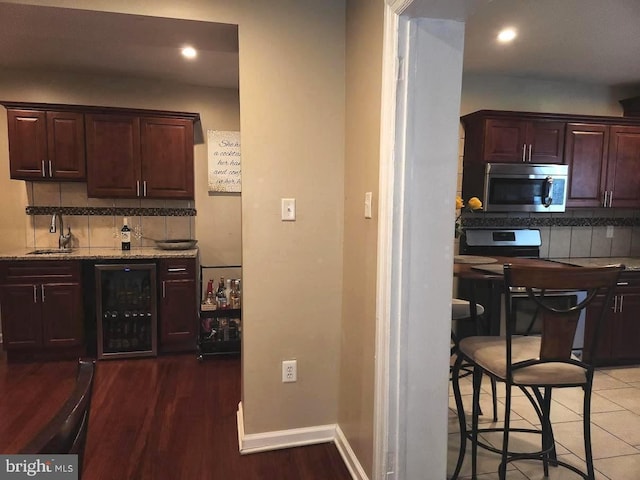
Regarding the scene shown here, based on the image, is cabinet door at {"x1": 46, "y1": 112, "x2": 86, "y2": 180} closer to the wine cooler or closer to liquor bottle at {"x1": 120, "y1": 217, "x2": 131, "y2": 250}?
liquor bottle at {"x1": 120, "y1": 217, "x2": 131, "y2": 250}

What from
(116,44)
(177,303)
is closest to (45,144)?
(116,44)

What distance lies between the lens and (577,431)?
2512 mm

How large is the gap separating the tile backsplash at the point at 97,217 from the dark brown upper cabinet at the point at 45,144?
28 centimetres

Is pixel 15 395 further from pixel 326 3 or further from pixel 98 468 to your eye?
pixel 326 3

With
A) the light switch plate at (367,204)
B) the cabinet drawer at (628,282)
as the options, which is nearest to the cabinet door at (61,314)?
the light switch plate at (367,204)

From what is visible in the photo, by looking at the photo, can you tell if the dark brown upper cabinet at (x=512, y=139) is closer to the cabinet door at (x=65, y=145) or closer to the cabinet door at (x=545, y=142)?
the cabinet door at (x=545, y=142)

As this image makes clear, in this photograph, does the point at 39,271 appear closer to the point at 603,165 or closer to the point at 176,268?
the point at 176,268

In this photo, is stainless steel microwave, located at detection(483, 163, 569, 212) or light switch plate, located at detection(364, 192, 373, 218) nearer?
light switch plate, located at detection(364, 192, 373, 218)

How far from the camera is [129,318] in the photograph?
3.60 m

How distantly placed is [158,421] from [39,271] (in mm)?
1712

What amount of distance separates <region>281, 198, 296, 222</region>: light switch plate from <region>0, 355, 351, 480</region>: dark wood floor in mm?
1224

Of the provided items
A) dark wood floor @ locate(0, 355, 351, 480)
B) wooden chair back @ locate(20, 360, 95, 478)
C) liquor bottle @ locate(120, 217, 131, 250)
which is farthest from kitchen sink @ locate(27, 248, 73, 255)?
wooden chair back @ locate(20, 360, 95, 478)

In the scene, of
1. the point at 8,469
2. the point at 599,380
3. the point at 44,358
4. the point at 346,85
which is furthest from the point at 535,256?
the point at 44,358

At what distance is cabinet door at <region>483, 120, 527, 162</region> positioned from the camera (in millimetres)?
3408
